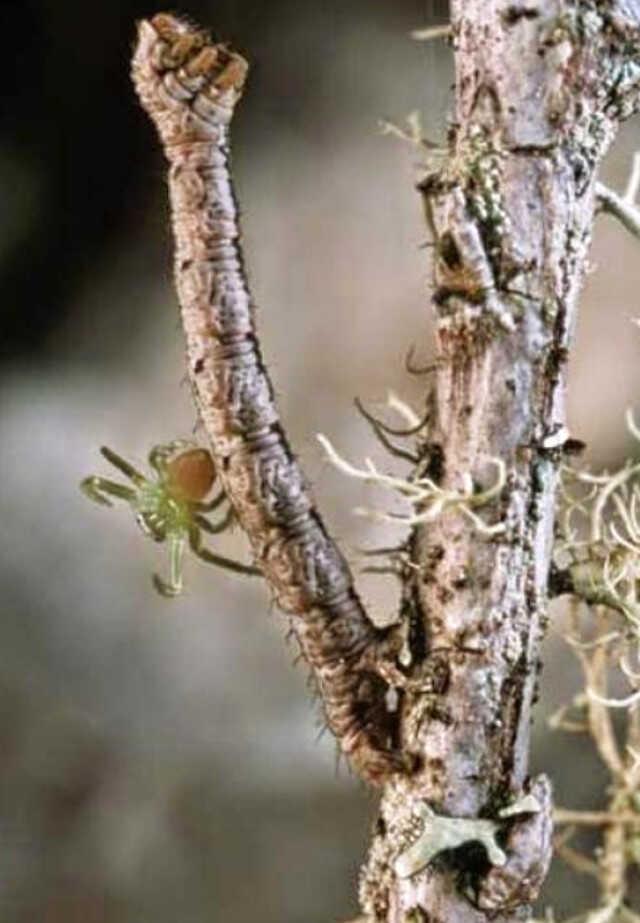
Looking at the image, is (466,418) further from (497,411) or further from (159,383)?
(159,383)

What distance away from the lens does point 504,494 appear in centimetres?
65

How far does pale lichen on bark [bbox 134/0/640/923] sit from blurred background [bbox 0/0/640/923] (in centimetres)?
34

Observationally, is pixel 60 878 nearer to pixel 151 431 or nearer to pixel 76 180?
pixel 151 431

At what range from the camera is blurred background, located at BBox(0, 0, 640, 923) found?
40.8 inches

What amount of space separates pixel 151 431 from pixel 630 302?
40cm

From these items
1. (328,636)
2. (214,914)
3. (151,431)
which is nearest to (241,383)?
(328,636)

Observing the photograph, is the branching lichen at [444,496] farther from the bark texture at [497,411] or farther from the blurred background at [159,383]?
the blurred background at [159,383]

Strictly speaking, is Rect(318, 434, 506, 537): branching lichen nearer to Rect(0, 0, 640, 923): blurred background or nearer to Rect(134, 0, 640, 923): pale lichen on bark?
Rect(134, 0, 640, 923): pale lichen on bark

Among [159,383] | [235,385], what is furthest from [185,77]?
[159,383]

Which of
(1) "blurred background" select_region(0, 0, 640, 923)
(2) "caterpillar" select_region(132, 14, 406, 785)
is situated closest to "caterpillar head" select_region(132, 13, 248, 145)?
(2) "caterpillar" select_region(132, 14, 406, 785)

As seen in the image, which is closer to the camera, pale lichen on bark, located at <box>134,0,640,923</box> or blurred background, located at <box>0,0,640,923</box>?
pale lichen on bark, located at <box>134,0,640,923</box>

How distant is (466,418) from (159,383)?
1.46ft

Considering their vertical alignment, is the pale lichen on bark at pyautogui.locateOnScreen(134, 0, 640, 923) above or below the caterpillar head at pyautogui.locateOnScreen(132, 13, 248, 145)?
below

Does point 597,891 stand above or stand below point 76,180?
below
